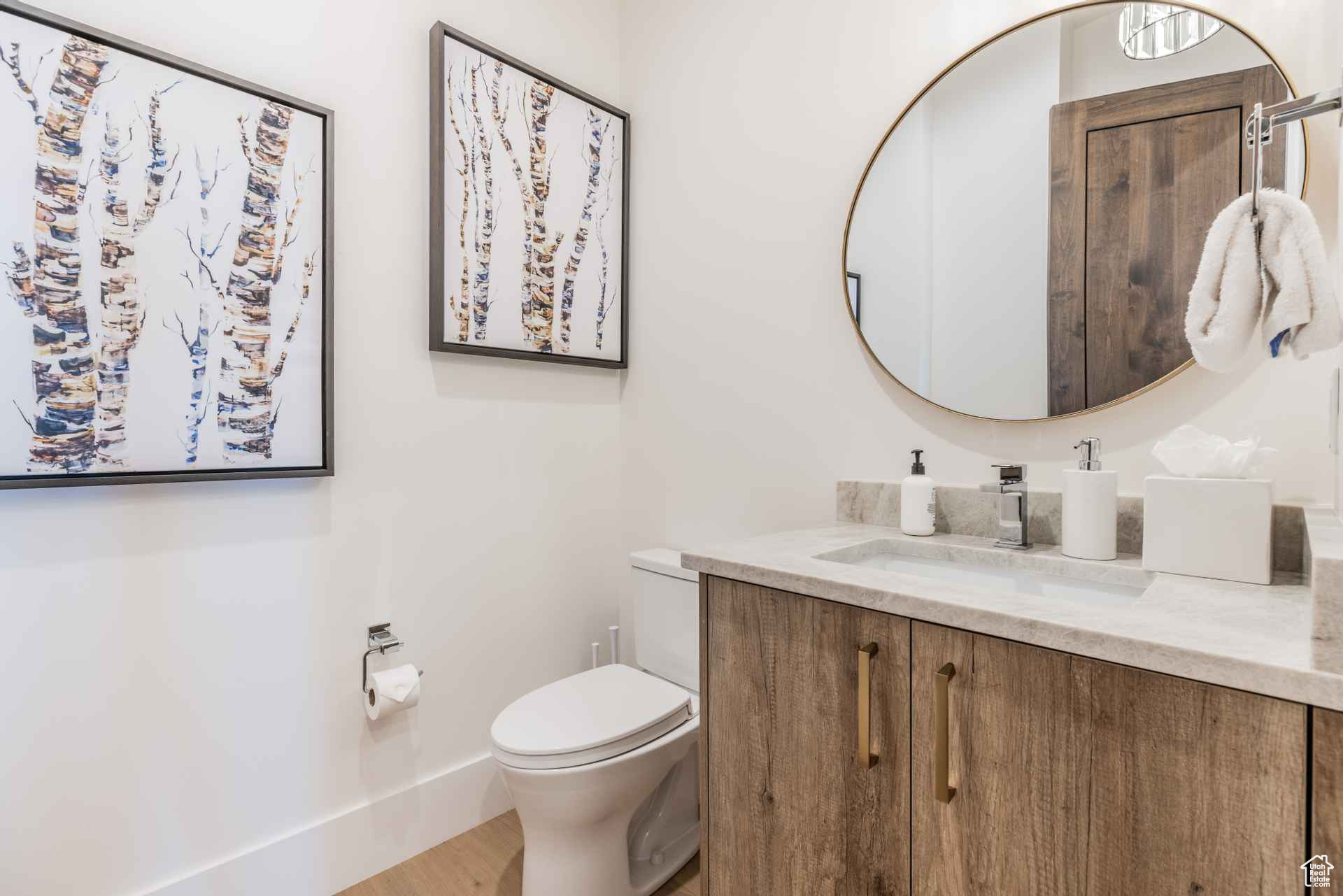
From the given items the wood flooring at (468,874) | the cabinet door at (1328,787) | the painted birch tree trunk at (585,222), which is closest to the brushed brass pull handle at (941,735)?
the cabinet door at (1328,787)

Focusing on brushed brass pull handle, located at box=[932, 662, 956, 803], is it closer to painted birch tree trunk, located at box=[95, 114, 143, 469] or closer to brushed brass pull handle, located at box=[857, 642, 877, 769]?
brushed brass pull handle, located at box=[857, 642, 877, 769]

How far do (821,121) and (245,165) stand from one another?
1274 mm

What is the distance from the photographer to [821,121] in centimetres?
161

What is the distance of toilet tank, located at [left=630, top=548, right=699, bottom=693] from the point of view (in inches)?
67.4

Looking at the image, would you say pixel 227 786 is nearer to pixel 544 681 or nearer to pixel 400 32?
pixel 544 681

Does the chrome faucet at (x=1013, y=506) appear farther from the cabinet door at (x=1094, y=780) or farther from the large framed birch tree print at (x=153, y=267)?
the large framed birch tree print at (x=153, y=267)

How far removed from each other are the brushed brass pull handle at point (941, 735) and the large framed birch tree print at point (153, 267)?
4.29 feet

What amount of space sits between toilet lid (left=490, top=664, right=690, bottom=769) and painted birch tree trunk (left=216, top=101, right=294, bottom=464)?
78 cm

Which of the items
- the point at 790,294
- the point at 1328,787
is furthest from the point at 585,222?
the point at 1328,787

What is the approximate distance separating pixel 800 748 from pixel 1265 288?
84cm

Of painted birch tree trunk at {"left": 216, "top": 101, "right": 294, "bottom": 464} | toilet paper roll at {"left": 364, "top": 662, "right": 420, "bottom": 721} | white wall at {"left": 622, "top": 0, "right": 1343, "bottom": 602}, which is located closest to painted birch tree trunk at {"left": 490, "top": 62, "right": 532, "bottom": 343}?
white wall at {"left": 622, "top": 0, "right": 1343, "bottom": 602}

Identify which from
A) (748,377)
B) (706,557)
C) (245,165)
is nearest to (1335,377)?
(706,557)

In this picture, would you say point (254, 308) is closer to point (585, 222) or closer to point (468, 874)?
point (585, 222)

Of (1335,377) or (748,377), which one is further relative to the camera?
(748,377)
